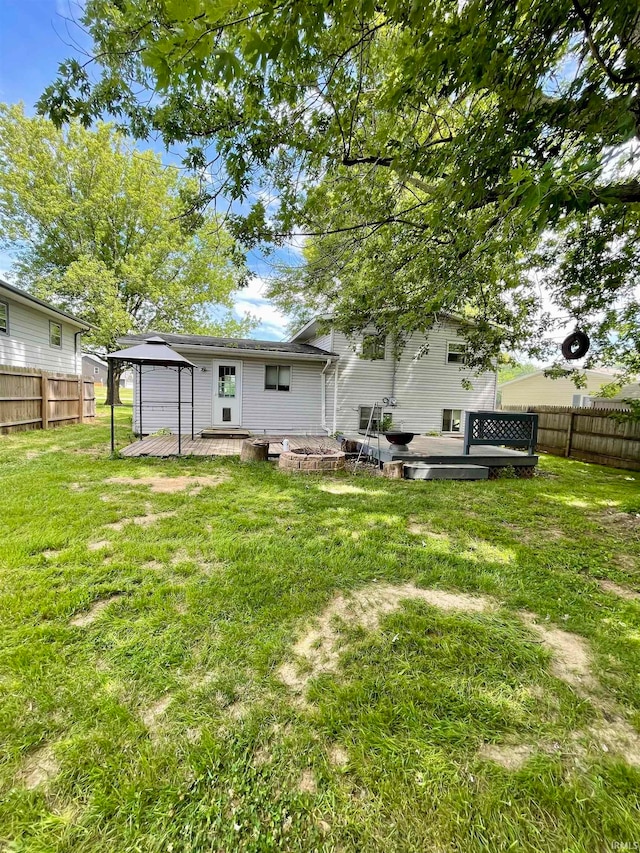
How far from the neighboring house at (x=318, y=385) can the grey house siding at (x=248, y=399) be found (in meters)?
0.03

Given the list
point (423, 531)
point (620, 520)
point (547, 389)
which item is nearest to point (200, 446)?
point (423, 531)

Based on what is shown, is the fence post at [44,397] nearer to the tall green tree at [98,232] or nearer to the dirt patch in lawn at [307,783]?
the tall green tree at [98,232]

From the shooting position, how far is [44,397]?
1142cm

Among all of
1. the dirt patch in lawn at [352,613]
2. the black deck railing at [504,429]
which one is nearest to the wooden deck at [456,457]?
the black deck railing at [504,429]

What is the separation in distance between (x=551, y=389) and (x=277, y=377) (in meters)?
19.6

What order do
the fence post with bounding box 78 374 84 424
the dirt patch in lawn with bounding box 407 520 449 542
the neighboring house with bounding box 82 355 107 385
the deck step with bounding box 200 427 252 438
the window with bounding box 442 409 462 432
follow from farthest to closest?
the neighboring house with bounding box 82 355 107 385
the fence post with bounding box 78 374 84 424
the window with bounding box 442 409 462 432
the deck step with bounding box 200 427 252 438
the dirt patch in lawn with bounding box 407 520 449 542

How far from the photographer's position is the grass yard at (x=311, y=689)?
134 cm

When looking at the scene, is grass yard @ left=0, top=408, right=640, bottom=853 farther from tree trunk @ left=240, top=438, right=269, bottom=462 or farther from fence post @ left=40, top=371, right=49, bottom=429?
fence post @ left=40, top=371, right=49, bottom=429

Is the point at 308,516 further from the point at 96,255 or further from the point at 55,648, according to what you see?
the point at 96,255

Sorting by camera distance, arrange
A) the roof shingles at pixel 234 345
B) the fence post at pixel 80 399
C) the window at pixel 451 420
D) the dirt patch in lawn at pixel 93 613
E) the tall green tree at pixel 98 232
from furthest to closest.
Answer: the tall green tree at pixel 98 232 < the fence post at pixel 80 399 < the window at pixel 451 420 < the roof shingles at pixel 234 345 < the dirt patch in lawn at pixel 93 613

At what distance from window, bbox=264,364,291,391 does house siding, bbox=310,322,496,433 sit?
1.42 metres

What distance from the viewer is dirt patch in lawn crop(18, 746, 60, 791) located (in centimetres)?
144

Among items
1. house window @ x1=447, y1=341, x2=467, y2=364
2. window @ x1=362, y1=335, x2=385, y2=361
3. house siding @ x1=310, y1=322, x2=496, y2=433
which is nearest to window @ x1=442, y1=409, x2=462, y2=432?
house siding @ x1=310, y1=322, x2=496, y2=433

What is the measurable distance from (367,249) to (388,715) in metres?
6.21
